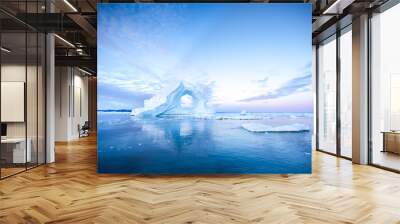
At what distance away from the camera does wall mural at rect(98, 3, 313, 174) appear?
629cm

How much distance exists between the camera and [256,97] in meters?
6.34

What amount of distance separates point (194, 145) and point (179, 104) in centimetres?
79

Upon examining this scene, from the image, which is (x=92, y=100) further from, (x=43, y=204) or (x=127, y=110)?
(x=43, y=204)

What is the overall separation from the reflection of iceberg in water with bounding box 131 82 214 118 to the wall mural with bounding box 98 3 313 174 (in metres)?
0.02

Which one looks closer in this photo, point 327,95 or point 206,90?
point 206,90

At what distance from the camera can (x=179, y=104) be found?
6.33 m

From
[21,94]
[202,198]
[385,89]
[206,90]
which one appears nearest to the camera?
[202,198]

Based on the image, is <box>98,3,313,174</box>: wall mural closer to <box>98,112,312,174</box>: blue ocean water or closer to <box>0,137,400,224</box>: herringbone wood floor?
<box>98,112,312,174</box>: blue ocean water

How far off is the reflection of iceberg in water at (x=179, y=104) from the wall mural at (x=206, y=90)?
18 millimetres

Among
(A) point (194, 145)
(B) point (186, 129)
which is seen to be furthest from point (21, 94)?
(A) point (194, 145)

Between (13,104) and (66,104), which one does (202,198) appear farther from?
(66,104)

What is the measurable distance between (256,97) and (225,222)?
317cm

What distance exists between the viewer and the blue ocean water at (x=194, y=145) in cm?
631

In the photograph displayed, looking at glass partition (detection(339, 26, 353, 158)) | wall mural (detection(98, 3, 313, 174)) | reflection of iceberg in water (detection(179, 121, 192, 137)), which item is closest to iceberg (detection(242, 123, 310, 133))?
wall mural (detection(98, 3, 313, 174))
